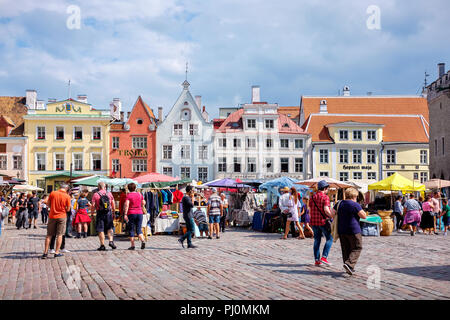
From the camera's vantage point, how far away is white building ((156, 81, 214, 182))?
1950 inches

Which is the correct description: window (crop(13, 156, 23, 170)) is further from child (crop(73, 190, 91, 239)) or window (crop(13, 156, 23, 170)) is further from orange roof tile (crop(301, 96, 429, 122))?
child (crop(73, 190, 91, 239))

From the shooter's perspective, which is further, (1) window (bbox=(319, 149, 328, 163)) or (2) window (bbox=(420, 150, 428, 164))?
(2) window (bbox=(420, 150, 428, 164))

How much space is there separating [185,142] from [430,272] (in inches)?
1636

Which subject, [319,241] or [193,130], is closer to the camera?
[319,241]

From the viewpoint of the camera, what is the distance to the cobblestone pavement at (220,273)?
7.18 m

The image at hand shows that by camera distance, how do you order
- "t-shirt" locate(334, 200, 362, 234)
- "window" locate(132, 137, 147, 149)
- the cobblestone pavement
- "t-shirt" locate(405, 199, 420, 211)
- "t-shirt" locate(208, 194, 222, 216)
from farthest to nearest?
1. "window" locate(132, 137, 147, 149)
2. "t-shirt" locate(405, 199, 420, 211)
3. "t-shirt" locate(208, 194, 222, 216)
4. "t-shirt" locate(334, 200, 362, 234)
5. the cobblestone pavement

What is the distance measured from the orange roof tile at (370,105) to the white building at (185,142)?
1235cm

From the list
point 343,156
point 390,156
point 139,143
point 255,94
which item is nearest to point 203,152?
point 139,143

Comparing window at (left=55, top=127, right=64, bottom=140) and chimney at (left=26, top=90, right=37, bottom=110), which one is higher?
chimney at (left=26, top=90, right=37, bottom=110)

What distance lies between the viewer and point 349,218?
8.72 meters

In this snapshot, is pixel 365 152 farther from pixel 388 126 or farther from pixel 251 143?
pixel 251 143

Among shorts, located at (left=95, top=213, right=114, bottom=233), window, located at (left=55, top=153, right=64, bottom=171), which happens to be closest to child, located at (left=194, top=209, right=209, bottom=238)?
shorts, located at (left=95, top=213, right=114, bottom=233)

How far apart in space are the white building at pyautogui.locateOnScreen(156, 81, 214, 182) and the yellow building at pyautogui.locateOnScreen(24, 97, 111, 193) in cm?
595
